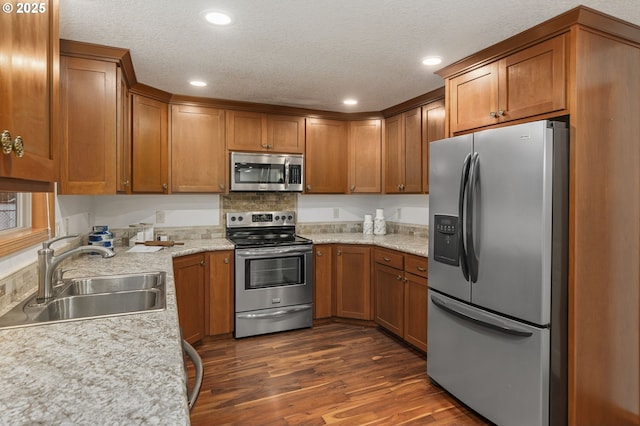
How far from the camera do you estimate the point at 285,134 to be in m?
3.87

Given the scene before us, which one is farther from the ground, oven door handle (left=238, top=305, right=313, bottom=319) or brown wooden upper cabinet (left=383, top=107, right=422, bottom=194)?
brown wooden upper cabinet (left=383, top=107, right=422, bottom=194)

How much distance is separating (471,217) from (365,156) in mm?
2105

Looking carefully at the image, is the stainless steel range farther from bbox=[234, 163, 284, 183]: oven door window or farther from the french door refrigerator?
the french door refrigerator

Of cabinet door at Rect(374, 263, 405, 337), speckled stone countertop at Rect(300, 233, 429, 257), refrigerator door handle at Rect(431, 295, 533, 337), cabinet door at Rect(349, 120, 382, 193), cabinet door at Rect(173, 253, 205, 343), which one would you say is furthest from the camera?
cabinet door at Rect(349, 120, 382, 193)

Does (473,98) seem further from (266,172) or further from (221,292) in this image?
(221,292)

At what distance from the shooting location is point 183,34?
7.01ft

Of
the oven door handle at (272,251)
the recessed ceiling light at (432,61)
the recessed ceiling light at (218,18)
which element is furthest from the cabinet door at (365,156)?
the recessed ceiling light at (218,18)

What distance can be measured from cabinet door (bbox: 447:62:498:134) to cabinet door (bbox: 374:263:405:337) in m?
1.40

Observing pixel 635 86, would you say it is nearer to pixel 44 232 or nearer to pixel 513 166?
pixel 513 166

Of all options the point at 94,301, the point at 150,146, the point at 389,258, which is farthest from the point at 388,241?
the point at 94,301

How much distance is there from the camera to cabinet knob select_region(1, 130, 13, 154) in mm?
738

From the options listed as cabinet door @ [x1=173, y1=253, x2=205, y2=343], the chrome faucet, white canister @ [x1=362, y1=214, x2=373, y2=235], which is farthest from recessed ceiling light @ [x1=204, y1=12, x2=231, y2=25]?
white canister @ [x1=362, y1=214, x2=373, y2=235]

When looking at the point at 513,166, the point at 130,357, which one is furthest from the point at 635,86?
the point at 130,357

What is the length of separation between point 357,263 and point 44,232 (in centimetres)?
260
